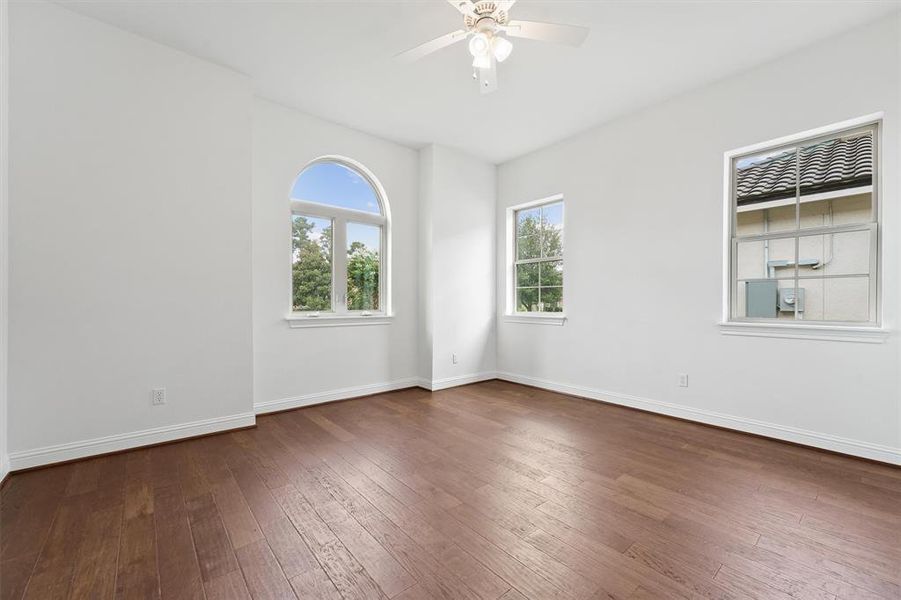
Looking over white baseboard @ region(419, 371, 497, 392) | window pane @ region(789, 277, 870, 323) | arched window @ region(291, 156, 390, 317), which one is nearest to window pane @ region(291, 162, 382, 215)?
arched window @ region(291, 156, 390, 317)

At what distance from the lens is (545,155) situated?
4.68 meters

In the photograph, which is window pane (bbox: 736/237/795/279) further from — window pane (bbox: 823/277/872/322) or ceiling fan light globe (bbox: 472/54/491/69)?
ceiling fan light globe (bbox: 472/54/491/69)

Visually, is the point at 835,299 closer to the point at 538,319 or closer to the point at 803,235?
the point at 803,235

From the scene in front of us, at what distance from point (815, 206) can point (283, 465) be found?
428cm

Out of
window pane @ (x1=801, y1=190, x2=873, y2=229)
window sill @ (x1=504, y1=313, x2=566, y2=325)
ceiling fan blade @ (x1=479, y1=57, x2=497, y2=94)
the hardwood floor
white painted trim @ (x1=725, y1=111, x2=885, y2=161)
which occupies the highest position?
Result: ceiling fan blade @ (x1=479, y1=57, x2=497, y2=94)

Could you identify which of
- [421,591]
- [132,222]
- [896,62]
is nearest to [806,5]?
[896,62]

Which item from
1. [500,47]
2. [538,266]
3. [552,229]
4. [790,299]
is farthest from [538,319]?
[500,47]

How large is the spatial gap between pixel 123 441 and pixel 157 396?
1.12 feet

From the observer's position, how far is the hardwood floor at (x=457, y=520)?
146cm

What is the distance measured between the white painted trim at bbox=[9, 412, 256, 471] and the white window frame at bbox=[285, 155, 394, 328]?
106cm

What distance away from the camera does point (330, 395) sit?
159 inches

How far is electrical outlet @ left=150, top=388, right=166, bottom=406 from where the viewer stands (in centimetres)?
282

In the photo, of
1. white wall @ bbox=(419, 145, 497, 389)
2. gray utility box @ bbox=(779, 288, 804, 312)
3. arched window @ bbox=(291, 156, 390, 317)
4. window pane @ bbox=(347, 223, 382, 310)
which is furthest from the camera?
white wall @ bbox=(419, 145, 497, 389)

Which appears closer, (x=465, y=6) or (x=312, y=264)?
(x=465, y=6)
